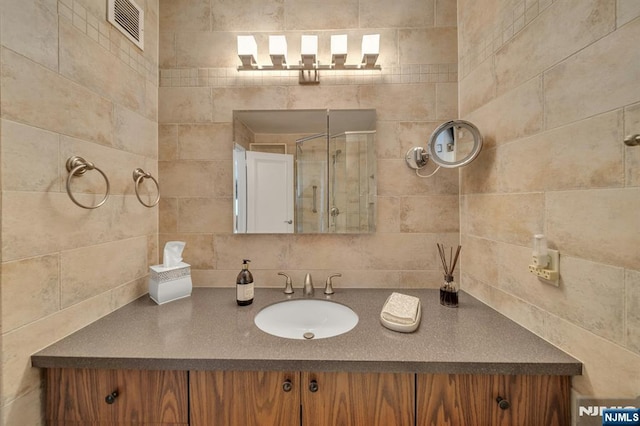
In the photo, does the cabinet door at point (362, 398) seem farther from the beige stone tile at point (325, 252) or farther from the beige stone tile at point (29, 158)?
the beige stone tile at point (29, 158)

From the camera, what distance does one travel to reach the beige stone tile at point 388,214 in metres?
1.30

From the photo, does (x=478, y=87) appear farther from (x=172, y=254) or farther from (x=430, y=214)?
(x=172, y=254)

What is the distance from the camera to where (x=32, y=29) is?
74cm

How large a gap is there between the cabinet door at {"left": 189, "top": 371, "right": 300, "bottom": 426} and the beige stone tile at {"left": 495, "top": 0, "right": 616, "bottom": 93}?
128 centimetres

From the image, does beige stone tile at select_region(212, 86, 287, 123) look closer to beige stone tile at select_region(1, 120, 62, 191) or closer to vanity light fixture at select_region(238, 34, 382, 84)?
vanity light fixture at select_region(238, 34, 382, 84)

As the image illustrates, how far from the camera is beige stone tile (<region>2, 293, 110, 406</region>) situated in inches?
26.7

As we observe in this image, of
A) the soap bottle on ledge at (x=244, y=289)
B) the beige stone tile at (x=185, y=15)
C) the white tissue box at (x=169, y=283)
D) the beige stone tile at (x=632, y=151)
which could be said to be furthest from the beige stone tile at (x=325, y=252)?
the beige stone tile at (x=185, y=15)

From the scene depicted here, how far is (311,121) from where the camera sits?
1.29 meters

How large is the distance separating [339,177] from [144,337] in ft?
3.42

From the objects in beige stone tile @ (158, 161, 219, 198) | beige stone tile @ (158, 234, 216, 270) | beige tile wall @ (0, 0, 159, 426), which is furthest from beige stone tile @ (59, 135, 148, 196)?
beige stone tile @ (158, 234, 216, 270)

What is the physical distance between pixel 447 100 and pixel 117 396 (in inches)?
71.8

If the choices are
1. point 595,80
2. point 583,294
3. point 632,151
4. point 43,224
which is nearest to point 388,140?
point 595,80

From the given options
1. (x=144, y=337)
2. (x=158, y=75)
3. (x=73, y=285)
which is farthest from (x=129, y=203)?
(x=158, y=75)

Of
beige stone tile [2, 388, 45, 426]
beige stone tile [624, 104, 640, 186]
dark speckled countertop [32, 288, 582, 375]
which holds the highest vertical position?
beige stone tile [624, 104, 640, 186]
